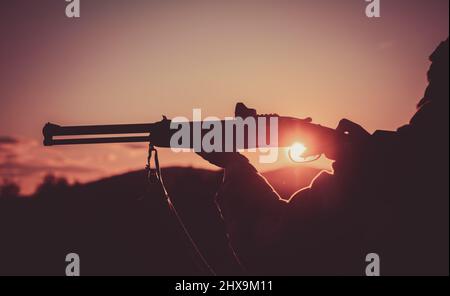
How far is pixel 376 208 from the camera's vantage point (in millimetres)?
2754

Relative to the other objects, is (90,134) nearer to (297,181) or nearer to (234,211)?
(234,211)

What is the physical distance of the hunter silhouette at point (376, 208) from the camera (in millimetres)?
2672

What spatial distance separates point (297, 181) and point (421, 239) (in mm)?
2180

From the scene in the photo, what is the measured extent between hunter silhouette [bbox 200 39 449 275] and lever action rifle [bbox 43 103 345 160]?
0.22m

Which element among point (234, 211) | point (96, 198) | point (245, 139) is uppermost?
point (96, 198)

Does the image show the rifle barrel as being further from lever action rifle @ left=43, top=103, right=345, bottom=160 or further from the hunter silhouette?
the hunter silhouette

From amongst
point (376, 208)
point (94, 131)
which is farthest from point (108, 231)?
point (376, 208)

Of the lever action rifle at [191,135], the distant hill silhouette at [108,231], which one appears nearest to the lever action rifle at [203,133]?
the lever action rifle at [191,135]

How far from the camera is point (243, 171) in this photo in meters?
3.60

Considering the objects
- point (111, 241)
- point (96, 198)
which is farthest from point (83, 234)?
point (96, 198)

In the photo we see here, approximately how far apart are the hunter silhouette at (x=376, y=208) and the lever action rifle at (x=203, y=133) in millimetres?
225

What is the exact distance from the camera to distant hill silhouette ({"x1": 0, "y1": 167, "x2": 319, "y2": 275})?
120 feet

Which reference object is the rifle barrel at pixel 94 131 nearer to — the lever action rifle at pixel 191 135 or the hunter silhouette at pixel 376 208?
the lever action rifle at pixel 191 135

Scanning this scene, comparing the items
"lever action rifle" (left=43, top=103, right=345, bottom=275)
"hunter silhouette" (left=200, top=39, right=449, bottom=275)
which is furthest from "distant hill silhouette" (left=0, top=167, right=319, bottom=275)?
"hunter silhouette" (left=200, top=39, right=449, bottom=275)
